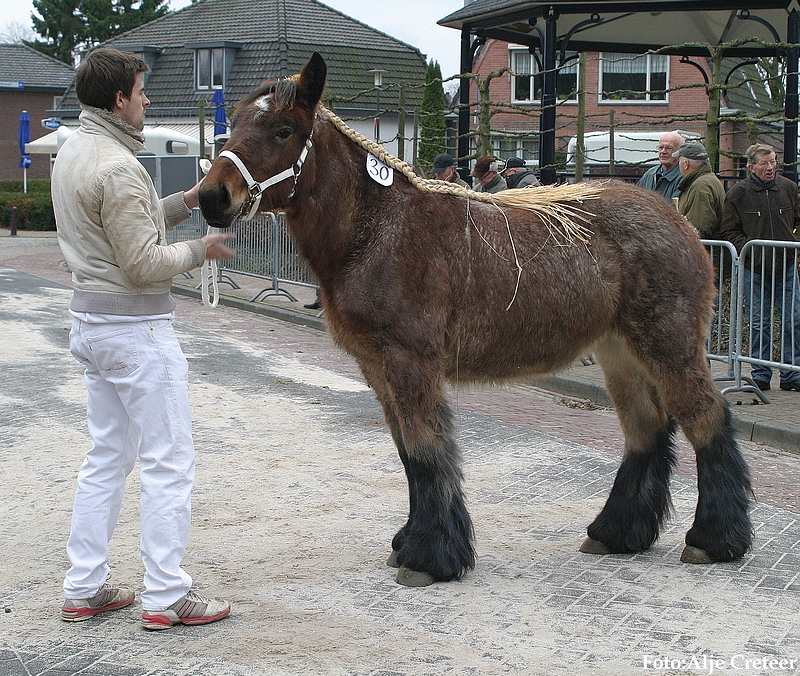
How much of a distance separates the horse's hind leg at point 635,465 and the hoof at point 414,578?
963mm

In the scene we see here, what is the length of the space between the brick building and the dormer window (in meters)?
13.9

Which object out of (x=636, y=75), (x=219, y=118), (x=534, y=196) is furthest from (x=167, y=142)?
(x=534, y=196)

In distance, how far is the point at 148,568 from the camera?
12.9 ft

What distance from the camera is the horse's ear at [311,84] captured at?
423cm

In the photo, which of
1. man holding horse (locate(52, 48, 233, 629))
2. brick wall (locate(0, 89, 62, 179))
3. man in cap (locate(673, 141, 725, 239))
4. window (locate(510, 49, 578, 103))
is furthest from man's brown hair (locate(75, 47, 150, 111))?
brick wall (locate(0, 89, 62, 179))

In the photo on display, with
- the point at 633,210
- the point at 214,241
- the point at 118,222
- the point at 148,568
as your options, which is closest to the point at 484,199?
the point at 633,210

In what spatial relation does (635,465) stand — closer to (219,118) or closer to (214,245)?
(214,245)

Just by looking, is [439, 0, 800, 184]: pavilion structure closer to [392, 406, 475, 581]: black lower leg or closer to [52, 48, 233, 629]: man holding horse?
[392, 406, 475, 581]: black lower leg

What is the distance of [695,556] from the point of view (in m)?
4.82

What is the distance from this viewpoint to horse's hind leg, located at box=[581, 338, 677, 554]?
4.96 metres

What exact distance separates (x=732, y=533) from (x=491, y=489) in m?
1.72

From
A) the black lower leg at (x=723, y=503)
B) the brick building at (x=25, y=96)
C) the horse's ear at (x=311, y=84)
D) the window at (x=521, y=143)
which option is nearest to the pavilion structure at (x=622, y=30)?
the window at (x=521, y=143)

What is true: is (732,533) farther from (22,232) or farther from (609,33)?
(22,232)

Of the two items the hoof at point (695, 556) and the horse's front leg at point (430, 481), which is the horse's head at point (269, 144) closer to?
the horse's front leg at point (430, 481)
